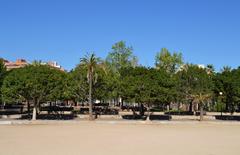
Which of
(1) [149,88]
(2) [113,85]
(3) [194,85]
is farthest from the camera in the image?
(3) [194,85]

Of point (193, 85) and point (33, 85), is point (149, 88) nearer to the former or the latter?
point (33, 85)

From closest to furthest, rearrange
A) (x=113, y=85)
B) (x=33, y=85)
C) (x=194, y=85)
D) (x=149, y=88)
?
(x=33, y=85) < (x=149, y=88) < (x=113, y=85) < (x=194, y=85)

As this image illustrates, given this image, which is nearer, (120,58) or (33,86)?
(33,86)

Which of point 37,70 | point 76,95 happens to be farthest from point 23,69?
point 76,95

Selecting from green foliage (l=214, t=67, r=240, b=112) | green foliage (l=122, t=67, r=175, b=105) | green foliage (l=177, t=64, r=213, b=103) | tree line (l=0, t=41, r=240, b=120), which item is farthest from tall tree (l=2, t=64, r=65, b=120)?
green foliage (l=214, t=67, r=240, b=112)

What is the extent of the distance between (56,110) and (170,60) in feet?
92.0

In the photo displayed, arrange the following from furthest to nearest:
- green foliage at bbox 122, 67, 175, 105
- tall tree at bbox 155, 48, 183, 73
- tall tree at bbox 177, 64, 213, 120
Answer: tall tree at bbox 155, 48, 183, 73 < tall tree at bbox 177, 64, 213, 120 < green foliage at bbox 122, 67, 175, 105

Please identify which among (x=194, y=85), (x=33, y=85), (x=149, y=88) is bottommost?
(x=149, y=88)

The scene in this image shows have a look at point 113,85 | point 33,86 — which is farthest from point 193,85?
point 33,86

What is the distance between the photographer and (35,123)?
46.8m

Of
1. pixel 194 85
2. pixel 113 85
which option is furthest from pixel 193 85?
pixel 113 85

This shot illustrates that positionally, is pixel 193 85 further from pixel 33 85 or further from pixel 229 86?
pixel 33 85

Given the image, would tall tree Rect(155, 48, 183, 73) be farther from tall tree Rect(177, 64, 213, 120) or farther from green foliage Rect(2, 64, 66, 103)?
green foliage Rect(2, 64, 66, 103)

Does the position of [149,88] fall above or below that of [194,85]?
below
